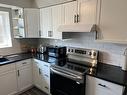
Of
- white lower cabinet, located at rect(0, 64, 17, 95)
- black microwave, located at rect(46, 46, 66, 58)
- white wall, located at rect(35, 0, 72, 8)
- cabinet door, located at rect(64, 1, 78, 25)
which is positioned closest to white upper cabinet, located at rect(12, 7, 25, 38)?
white wall, located at rect(35, 0, 72, 8)

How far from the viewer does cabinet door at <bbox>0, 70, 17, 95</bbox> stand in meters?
2.27

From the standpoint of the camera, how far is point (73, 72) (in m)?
1.87

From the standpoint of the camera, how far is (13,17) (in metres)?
2.90

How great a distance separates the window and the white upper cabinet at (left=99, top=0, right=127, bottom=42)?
2.38 meters

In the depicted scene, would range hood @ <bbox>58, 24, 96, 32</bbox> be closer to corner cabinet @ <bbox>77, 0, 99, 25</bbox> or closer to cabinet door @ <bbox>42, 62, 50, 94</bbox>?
corner cabinet @ <bbox>77, 0, 99, 25</bbox>

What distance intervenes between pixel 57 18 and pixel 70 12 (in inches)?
15.4

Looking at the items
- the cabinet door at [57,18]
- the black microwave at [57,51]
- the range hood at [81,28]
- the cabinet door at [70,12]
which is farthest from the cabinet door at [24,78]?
the cabinet door at [70,12]

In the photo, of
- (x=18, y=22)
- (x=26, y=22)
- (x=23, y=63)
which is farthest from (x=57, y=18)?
(x=23, y=63)

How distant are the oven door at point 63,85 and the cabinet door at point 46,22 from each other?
0.99 m

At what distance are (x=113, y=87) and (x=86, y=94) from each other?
0.51 metres

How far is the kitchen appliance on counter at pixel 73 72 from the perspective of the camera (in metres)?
1.84

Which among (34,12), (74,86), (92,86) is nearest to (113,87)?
(92,86)

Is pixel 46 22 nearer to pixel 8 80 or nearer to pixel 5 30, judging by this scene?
pixel 5 30

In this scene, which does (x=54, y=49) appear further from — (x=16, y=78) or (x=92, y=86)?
(x=92, y=86)
